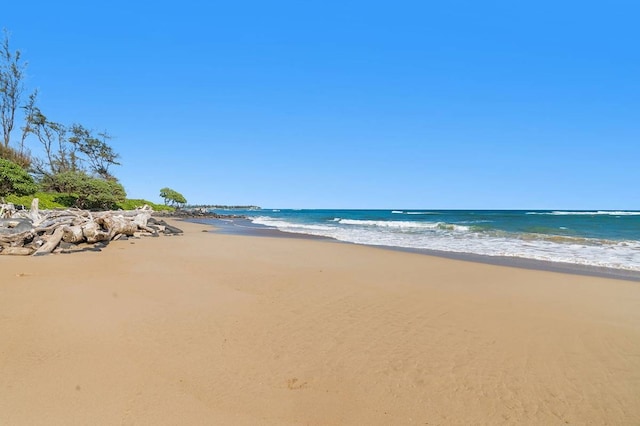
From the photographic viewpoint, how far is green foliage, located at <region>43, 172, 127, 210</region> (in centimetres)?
3716

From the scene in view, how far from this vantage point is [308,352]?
3.74 meters

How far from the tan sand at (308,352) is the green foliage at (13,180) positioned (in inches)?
806

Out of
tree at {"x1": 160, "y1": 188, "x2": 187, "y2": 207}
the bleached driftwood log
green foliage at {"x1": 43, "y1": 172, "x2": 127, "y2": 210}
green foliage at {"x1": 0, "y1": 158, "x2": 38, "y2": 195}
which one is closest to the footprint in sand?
the bleached driftwood log

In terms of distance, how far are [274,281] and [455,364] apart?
178 inches

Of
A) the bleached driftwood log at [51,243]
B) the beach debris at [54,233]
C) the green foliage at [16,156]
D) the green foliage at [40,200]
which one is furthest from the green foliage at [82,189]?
the bleached driftwood log at [51,243]

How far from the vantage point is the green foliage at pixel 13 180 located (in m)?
21.7

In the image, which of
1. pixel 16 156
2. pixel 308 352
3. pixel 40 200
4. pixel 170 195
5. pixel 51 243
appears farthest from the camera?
pixel 170 195

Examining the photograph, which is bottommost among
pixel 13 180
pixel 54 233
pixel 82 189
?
pixel 54 233

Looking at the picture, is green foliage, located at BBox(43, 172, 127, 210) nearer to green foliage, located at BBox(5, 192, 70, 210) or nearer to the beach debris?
green foliage, located at BBox(5, 192, 70, 210)

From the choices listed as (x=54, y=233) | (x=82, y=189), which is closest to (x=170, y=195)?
(x=82, y=189)

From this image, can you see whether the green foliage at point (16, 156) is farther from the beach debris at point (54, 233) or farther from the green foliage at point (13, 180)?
the beach debris at point (54, 233)

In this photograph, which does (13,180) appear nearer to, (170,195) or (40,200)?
(40,200)

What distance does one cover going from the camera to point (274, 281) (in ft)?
24.1

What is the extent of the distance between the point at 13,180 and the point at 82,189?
54.3ft
